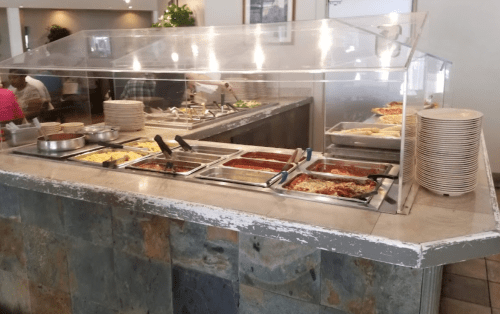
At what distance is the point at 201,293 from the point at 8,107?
5.76 ft

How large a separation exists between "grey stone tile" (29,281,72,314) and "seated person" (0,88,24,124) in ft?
3.36

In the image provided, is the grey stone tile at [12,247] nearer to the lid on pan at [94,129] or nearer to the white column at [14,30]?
the lid on pan at [94,129]

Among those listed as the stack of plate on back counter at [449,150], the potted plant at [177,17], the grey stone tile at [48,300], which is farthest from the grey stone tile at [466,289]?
the potted plant at [177,17]

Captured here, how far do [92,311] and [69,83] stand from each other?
1583 millimetres

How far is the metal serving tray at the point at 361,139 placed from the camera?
2.06 m

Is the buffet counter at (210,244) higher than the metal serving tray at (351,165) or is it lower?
lower

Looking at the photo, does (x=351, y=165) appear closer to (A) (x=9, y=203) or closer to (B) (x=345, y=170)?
(B) (x=345, y=170)

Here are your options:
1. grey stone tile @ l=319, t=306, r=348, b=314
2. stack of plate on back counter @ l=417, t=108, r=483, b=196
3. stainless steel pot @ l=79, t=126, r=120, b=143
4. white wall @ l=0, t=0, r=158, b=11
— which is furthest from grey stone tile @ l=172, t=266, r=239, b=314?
white wall @ l=0, t=0, r=158, b=11

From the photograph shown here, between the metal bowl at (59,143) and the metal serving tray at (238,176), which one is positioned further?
the metal bowl at (59,143)

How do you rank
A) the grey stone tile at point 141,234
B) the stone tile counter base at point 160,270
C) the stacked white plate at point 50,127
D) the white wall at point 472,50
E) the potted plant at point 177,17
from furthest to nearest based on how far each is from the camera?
the potted plant at point 177,17, the white wall at point 472,50, the stacked white plate at point 50,127, the grey stone tile at point 141,234, the stone tile counter base at point 160,270

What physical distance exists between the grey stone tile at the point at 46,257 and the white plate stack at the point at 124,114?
1023mm

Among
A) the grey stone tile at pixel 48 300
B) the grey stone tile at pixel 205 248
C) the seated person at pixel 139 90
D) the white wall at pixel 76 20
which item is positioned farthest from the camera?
→ the white wall at pixel 76 20

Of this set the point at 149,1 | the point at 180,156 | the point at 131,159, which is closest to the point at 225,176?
the point at 180,156

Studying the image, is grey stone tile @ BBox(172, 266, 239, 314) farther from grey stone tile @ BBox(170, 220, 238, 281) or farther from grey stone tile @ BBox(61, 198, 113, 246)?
→ grey stone tile @ BBox(61, 198, 113, 246)
